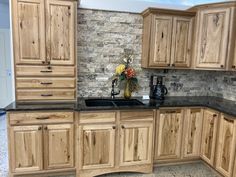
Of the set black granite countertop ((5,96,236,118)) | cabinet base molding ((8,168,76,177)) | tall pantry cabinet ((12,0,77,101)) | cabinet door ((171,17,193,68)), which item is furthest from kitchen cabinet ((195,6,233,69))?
cabinet base molding ((8,168,76,177))

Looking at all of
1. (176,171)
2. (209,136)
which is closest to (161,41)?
(209,136)

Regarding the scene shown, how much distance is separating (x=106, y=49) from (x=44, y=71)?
993 mm

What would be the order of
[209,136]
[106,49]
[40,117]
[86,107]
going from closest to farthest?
[40,117] < [86,107] < [209,136] < [106,49]

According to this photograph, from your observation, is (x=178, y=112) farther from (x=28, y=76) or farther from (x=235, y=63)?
(x=28, y=76)

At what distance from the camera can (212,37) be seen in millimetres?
2811

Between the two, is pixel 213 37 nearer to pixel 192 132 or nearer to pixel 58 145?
pixel 192 132

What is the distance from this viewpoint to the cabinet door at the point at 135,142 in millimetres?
2545

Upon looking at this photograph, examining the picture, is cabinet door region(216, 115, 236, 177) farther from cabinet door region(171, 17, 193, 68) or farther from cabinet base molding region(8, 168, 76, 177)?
cabinet base molding region(8, 168, 76, 177)

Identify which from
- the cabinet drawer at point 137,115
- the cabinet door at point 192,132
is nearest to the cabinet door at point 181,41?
the cabinet door at point 192,132

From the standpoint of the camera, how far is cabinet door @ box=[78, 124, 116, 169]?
2.43 meters

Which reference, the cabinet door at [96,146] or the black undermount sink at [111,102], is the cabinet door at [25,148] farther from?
the black undermount sink at [111,102]

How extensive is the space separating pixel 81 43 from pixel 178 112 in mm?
1739

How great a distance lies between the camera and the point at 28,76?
2.54 meters

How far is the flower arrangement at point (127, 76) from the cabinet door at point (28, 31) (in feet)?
3.67
